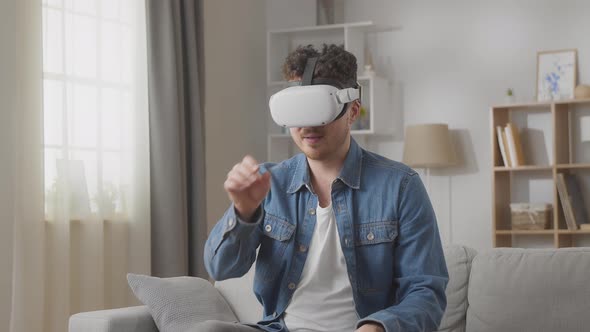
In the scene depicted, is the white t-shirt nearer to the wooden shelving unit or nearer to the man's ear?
the man's ear

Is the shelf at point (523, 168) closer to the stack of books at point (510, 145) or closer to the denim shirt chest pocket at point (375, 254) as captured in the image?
the stack of books at point (510, 145)

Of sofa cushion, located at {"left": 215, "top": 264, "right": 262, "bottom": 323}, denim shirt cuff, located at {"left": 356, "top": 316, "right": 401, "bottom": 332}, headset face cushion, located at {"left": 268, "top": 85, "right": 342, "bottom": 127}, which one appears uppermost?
headset face cushion, located at {"left": 268, "top": 85, "right": 342, "bottom": 127}

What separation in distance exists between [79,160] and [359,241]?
84.3 inches

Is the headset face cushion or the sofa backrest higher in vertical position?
the headset face cushion

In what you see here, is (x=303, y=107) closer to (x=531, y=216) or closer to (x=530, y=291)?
(x=530, y=291)

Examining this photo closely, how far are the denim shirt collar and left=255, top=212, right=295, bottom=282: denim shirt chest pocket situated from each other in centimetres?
9

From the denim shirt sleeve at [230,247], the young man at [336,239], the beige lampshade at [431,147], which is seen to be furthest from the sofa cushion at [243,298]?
the beige lampshade at [431,147]

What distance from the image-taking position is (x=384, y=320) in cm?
175

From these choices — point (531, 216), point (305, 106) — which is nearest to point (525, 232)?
point (531, 216)

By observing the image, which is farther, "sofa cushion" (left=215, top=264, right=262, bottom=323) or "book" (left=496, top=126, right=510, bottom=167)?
"book" (left=496, top=126, right=510, bottom=167)

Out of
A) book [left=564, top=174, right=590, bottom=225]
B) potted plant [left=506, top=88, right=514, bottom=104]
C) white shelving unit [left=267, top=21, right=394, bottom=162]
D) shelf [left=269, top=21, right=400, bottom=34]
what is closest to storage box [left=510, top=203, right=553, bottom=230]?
book [left=564, top=174, right=590, bottom=225]

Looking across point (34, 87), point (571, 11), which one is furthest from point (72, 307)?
point (571, 11)

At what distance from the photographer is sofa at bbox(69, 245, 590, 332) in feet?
8.39

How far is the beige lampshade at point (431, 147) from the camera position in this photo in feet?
16.1
